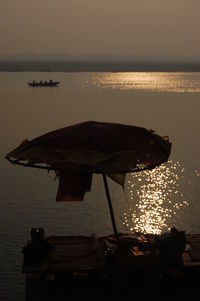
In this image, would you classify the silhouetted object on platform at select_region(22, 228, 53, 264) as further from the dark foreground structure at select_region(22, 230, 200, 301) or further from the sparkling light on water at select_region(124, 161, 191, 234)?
the sparkling light on water at select_region(124, 161, 191, 234)

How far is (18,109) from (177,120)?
17.3 m

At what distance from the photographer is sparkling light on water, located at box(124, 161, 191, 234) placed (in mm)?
19531

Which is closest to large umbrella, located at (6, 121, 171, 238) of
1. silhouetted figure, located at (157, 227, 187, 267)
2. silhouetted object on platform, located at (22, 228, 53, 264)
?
silhouetted object on platform, located at (22, 228, 53, 264)

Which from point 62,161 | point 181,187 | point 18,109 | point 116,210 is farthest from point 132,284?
point 18,109

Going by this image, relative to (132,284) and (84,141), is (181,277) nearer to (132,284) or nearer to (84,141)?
(132,284)

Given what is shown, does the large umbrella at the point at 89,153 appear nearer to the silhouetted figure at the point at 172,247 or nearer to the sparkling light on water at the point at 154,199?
the silhouetted figure at the point at 172,247

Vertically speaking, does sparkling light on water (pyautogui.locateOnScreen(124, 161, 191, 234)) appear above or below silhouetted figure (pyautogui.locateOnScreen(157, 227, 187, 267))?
above

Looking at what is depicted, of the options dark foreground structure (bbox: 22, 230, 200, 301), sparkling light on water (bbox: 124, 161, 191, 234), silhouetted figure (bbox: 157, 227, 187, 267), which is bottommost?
dark foreground structure (bbox: 22, 230, 200, 301)

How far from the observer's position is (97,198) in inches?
878

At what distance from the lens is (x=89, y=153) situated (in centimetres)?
1191

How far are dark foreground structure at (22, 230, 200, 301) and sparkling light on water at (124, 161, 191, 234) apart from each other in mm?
6423

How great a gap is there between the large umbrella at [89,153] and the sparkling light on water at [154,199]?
6338 mm

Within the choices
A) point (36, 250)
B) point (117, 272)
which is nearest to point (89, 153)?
point (36, 250)

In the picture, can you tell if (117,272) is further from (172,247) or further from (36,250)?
(36,250)
